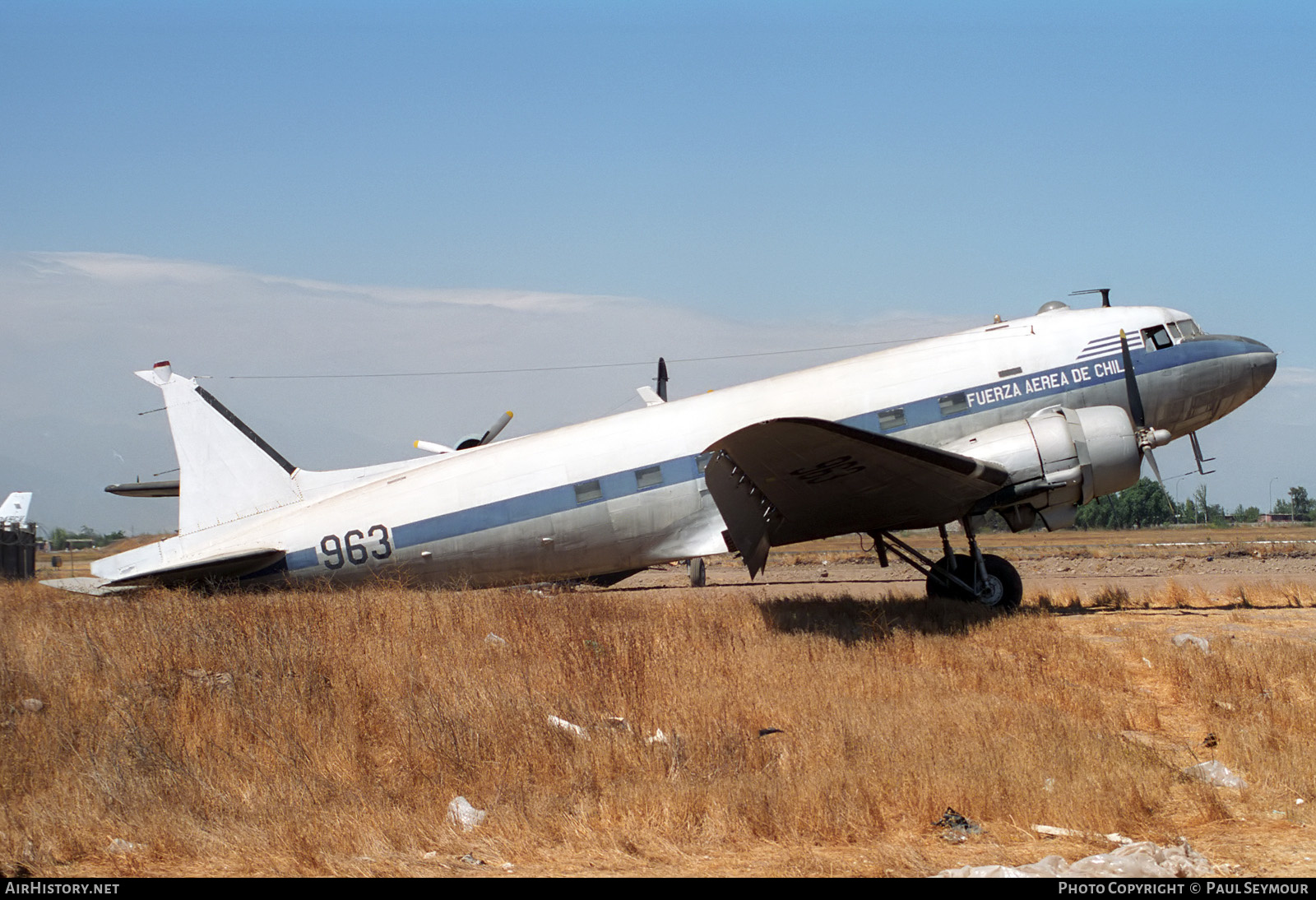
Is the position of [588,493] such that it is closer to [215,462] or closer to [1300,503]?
[215,462]

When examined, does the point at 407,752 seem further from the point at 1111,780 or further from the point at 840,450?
the point at 840,450

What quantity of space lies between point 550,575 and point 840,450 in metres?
5.48

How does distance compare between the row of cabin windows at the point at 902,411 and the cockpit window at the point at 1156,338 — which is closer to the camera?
the row of cabin windows at the point at 902,411

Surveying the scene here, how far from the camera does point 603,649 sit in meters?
11.9

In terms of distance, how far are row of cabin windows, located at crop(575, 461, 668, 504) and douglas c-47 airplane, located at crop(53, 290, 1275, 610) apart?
3 centimetres

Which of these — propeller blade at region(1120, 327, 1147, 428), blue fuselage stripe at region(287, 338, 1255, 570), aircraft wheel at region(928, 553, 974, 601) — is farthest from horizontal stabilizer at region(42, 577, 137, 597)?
propeller blade at region(1120, 327, 1147, 428)

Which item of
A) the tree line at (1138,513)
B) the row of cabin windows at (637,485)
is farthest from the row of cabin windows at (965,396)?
the tree line at (1138,513)

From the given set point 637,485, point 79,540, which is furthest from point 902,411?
point 79,540

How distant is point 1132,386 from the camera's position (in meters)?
15.9

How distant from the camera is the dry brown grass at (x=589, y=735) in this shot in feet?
22.7

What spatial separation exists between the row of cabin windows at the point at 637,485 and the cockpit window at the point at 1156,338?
735cm

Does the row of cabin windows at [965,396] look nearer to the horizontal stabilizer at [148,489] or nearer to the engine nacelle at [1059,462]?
the engine nacelle at [1059,462]

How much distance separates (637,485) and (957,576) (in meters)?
5.17

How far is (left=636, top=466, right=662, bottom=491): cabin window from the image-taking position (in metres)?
15.6
